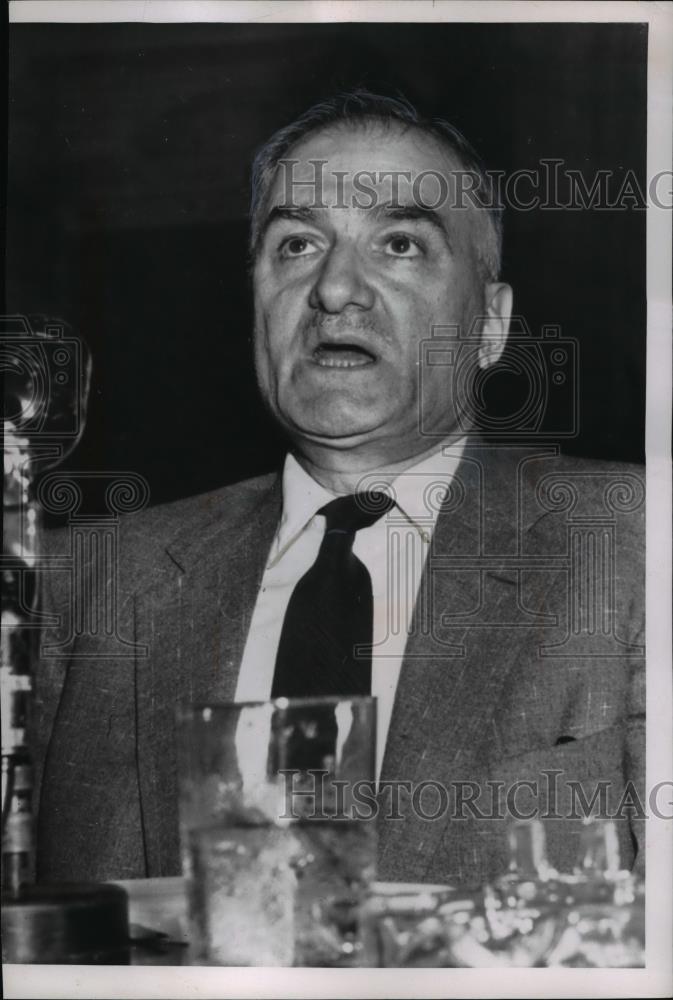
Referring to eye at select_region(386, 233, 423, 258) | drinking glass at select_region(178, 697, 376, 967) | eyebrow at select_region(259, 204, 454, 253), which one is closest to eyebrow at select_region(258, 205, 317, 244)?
eyebrow at select_region(259, 204, 454, 253)

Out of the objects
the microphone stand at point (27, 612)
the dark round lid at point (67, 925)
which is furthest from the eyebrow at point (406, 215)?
the dark round lid at point (67, 925)

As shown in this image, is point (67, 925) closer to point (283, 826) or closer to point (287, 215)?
point (283, 826)

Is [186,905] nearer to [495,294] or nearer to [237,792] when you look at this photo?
[237,792]

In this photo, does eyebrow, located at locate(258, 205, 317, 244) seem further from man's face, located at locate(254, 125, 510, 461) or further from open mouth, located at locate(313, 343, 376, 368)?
open mouth, located at locate(313, 343, 376, 368)

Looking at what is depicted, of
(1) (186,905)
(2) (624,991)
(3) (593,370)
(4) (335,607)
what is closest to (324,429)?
(4) (335,607)

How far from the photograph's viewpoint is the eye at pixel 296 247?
6.01 feet

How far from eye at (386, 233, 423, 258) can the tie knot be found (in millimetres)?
390

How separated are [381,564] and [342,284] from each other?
1.50 feet

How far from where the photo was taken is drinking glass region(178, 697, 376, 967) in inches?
70.9

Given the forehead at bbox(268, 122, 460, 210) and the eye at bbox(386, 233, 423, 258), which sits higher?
the forehead at bbox(268, 122, 460, 210)

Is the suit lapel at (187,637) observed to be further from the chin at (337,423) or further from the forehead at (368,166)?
the forehead at (368,166)

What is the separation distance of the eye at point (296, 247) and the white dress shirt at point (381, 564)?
334 millimetres

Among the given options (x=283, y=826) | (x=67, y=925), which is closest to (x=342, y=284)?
(x=283, y=826)

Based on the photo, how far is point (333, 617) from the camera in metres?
1.83
